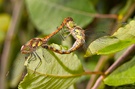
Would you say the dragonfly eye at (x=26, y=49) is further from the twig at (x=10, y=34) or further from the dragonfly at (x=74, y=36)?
the twig at (x=10, y=34)

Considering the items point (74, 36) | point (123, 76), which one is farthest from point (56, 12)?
point (123, 76)

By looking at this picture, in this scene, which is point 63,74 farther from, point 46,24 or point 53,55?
point 46,24

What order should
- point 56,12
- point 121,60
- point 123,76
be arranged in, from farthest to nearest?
1. point 56,12
2. point 121,60
3. point 123,76

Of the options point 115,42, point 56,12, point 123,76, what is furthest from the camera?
point 56,12

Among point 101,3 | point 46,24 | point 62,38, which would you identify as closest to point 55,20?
point 46,24

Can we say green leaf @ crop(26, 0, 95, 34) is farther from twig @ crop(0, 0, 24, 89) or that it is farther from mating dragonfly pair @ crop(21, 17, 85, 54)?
mating dragonfly pair @ crop(21, 17, 85, 54)

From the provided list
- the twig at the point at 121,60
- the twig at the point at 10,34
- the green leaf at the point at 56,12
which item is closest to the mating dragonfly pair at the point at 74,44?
the twig at the point at 121,60

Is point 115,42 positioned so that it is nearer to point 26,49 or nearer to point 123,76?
point 123,76
